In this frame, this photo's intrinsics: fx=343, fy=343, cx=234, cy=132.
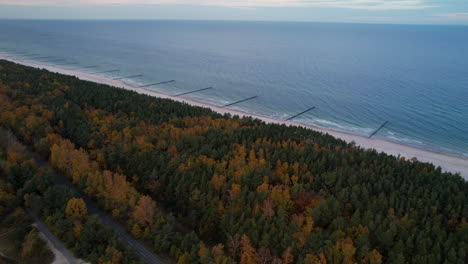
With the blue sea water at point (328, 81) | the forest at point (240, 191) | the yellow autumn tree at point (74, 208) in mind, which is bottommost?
the yellow autumn tree at point (74, 208)

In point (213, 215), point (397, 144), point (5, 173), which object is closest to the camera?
point (213, 215)

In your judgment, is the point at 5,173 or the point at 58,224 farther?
the point at 5,173

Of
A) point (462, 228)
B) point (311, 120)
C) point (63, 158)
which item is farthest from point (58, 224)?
point (311, 120)

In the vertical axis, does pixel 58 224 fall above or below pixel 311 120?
below

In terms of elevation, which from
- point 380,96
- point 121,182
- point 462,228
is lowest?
point 121,182

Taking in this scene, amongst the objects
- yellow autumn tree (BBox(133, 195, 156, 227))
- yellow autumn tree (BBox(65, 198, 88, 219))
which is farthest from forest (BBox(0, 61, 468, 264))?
yellow autumn tree (BBox(65, 198, 88, 219))

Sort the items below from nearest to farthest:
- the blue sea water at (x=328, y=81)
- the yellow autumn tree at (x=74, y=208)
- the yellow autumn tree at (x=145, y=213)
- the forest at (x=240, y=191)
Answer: the forest at (x=240, y=191) → the yellow autumn tree at (x=145, y=213) → the yellow autumn tree at (x=74, y=208) → the blue sea water at (x=328, y=81)

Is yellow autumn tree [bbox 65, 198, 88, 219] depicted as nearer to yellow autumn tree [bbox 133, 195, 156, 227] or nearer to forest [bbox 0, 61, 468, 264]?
forest [bbox 0, 61, 468, 264]

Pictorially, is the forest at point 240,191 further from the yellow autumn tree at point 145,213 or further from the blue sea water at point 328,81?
the blue sea water at point 328,81

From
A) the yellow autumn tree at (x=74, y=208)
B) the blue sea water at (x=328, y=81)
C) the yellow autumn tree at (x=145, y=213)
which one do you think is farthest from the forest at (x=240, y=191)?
the blue sea water at (x=328, y=81)

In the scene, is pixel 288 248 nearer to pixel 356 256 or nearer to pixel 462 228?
pixel 356 256
